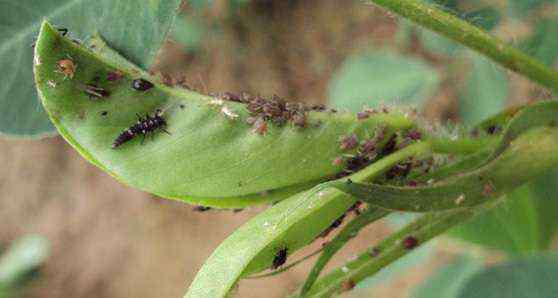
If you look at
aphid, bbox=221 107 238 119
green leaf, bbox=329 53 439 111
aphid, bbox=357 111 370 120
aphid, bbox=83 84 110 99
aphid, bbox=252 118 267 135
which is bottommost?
green leaf, bbox=329 53 439 111

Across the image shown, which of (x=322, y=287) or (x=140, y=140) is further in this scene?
(x=322, y=287)

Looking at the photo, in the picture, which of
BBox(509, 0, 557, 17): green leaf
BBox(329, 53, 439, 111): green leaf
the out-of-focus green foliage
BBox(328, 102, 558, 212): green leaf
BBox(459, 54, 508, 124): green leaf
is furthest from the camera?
the out-of-focus green foliage

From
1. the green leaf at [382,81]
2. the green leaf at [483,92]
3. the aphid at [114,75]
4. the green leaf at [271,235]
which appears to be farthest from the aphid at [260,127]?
the green leaf at [382,81]

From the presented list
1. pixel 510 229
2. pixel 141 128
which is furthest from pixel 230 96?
pixel 510 229

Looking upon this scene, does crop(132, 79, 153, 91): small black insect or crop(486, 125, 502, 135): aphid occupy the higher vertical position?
crop(132, 79, 153, 91): small black insect

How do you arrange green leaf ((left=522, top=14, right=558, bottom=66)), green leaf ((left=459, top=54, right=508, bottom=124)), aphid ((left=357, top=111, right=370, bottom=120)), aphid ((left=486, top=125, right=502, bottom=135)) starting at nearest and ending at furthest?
aphid ((left=357, top=111, right=370, bottom=120))
aphid ((left=486, top=125, right=502, bottom=135))
green leaf ((left=522, top=14, right=558, bottom=66))
green leaf ((left=459, top=54, right=508, bottom=124))

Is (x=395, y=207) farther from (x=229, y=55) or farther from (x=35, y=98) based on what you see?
(x=229, y=55)

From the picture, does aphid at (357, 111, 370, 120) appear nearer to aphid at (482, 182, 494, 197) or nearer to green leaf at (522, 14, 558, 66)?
aphid at (482, 182, 494, 197)

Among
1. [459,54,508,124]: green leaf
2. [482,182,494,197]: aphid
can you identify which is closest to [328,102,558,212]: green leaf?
[482,182,494,197]: aphid

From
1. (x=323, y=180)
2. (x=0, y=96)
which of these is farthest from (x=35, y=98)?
(x=323, y=180)
